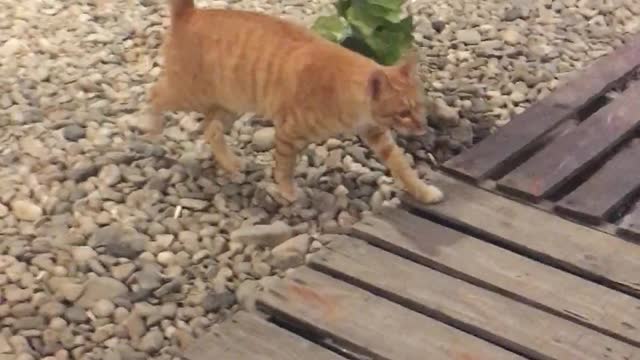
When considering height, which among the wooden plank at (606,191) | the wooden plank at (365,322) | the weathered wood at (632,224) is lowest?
the wooden plank at (365,322)

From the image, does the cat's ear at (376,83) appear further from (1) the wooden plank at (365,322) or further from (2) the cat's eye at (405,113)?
(1) the wooden plank at (365,322)

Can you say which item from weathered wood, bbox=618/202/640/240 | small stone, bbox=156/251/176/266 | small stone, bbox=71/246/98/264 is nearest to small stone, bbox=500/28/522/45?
Result: weathered wood, bbox=618/202/640/240

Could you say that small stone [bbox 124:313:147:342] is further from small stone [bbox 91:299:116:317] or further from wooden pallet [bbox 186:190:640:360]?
wooden pallet [bbox 186:190:640:360]

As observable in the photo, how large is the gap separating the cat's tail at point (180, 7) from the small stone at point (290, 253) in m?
0.58

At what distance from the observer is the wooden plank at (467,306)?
2.36 meters

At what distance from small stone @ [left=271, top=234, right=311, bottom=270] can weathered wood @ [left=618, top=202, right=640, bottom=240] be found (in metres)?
0.70

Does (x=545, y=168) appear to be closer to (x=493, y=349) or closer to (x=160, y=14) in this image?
(x=493, y=349)

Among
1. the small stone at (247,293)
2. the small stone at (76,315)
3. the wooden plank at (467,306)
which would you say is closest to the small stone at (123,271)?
the small stone at (76,315)

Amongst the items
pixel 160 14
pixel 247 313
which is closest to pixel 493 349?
pixel 247 313

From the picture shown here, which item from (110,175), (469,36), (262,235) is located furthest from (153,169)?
(469,36)

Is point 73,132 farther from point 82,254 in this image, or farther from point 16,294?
point 16,294

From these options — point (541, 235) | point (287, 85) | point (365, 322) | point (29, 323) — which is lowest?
point (29, 323)

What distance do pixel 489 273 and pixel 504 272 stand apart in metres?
0.03

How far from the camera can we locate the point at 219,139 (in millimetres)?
2957
